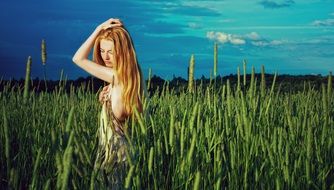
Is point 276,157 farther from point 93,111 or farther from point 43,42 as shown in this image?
point 43,42

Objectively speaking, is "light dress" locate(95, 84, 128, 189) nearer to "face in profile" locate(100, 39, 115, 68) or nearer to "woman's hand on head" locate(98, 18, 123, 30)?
"face in profile" locate(100, 39, 115, 68)

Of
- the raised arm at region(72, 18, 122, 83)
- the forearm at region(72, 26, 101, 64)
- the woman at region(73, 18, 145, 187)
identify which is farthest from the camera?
the forearm at region(72, 26, 101, 64)

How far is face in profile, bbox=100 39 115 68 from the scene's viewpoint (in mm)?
2988

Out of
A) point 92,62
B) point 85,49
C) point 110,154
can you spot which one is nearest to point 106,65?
point 92,62

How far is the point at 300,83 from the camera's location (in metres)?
9.31

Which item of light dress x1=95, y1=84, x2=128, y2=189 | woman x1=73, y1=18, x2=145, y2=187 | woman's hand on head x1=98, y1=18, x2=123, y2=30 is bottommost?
light dress x1=95, y1=84, x2=128, y2=189

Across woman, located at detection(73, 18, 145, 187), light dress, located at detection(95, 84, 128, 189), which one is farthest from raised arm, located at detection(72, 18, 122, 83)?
light dress, located at detection(95, 84, 128, 189)

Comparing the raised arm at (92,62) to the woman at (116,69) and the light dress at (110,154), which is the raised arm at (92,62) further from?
the light dress at (110,154)

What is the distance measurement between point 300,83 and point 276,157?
25.0 ft

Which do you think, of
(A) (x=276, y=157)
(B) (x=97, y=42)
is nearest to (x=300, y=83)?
(B) (x=97, y=42)

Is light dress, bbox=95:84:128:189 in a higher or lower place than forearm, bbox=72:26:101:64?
lower

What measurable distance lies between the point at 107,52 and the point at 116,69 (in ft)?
0.77

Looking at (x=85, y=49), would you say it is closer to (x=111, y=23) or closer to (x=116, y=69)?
(x=111, y=23)

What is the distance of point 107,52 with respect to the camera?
303cm
